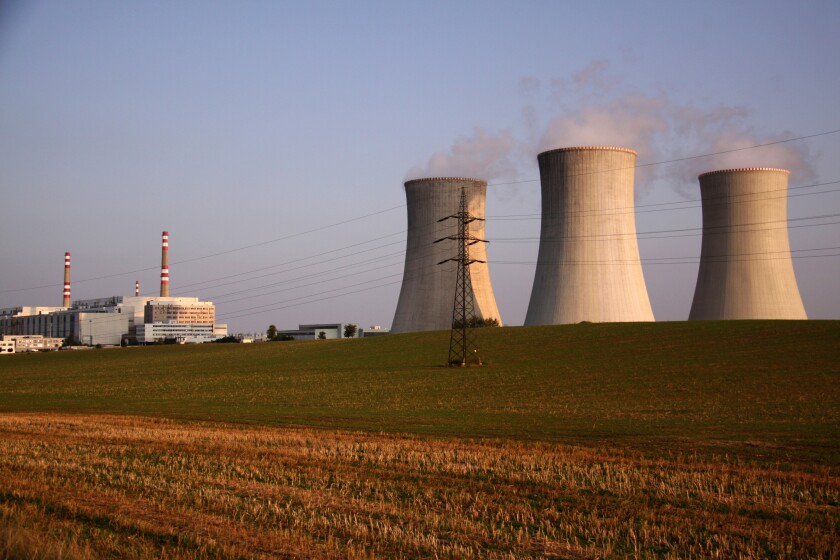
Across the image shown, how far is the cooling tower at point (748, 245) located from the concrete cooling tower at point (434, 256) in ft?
32.2

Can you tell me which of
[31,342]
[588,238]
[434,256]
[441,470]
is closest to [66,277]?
[31,342]

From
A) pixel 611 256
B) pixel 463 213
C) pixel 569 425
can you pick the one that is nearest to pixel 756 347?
pixel 611 256

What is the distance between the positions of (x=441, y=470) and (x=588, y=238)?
75.7 feet

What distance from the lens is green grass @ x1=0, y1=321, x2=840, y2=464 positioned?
1377 centimetres

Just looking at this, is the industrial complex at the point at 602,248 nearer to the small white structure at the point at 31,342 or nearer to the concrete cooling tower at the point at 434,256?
the concrete cooling tower at the point at 434,256

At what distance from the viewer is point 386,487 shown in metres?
7.45

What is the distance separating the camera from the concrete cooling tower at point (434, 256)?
36594 millimetres

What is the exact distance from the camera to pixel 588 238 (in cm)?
3061

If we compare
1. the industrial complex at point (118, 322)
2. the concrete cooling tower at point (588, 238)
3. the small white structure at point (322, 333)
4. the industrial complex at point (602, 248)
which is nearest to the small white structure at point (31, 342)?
the industrial complex at point (118, 322)

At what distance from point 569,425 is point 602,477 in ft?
19.8

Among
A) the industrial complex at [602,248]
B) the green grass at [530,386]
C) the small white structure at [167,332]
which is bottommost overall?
the green grass at [530,386]

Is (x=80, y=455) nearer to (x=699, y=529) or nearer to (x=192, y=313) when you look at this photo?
(x=699, y=529)

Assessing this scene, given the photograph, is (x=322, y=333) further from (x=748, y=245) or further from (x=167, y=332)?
(x=748, y=245)

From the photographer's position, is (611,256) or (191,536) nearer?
(191,536)
